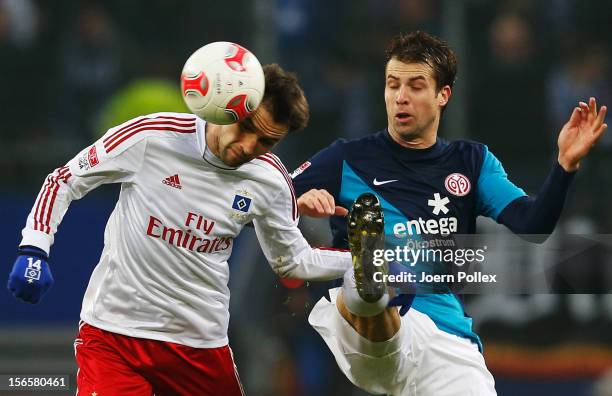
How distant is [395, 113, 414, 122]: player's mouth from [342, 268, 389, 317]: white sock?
0.84 meters

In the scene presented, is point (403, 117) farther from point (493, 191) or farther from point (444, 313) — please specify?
point (444, 313)

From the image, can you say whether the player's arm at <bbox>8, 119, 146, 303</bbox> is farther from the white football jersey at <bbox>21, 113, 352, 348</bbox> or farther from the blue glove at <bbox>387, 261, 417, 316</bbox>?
the blue glove at <bbox>387, 261, 417, 316</bbox>

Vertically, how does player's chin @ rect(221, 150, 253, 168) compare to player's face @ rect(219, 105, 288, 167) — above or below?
below

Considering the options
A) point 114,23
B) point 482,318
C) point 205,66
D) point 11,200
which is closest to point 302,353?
point 482,318

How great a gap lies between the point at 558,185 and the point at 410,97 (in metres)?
0.83

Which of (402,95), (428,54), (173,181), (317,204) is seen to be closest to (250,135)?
(173,181)

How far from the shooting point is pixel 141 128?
529cm

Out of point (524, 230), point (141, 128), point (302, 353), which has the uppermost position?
point (141, 128)

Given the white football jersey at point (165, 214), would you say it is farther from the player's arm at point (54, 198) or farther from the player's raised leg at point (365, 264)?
the player's raised leg at point (365, 264)

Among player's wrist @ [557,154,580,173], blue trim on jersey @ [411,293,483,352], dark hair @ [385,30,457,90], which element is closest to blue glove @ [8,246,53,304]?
blue trim on jersey @ [411,293,483,352]

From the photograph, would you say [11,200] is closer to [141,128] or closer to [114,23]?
[114,23]

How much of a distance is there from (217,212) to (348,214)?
24.4 inches

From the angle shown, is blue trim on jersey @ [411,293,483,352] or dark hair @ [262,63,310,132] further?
blue trim on jersey @ [411,293,483,352]

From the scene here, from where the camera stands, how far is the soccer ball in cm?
498
